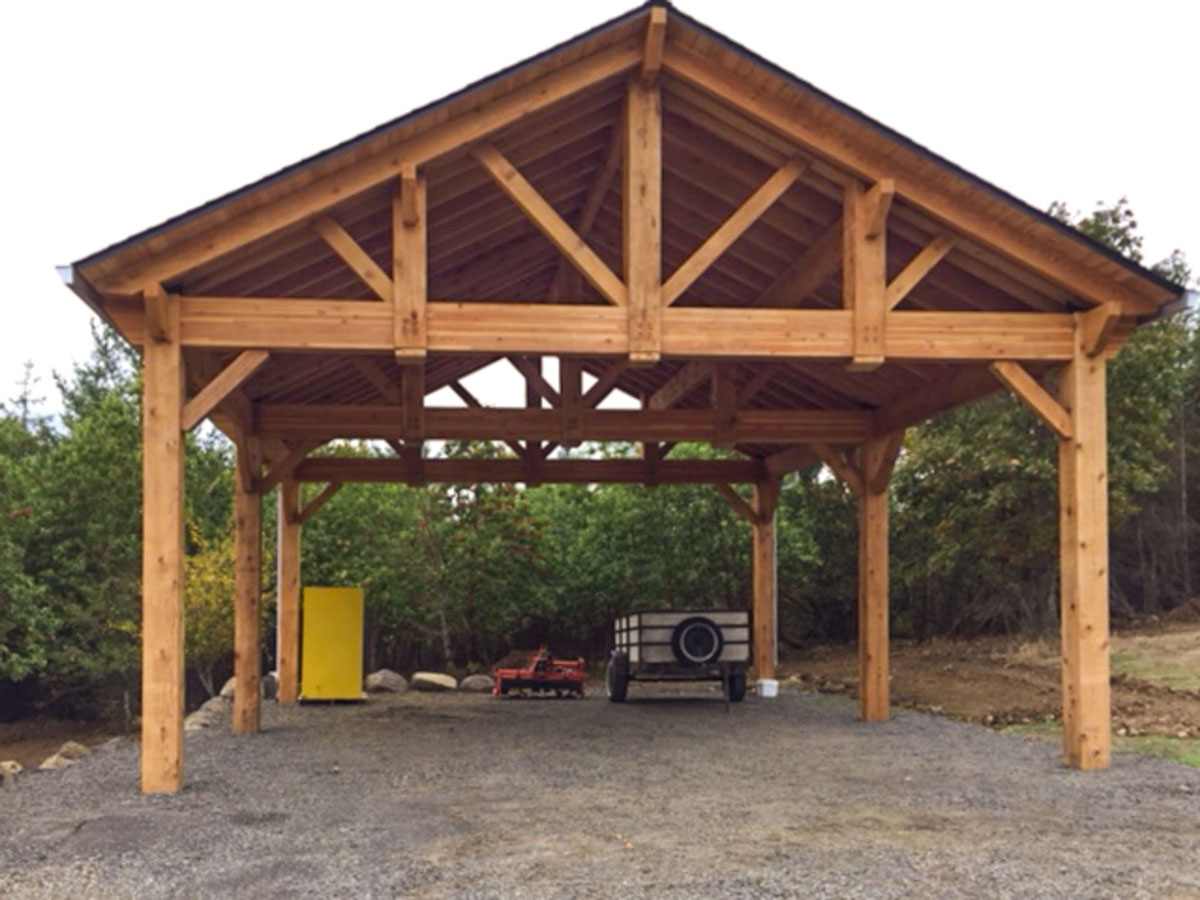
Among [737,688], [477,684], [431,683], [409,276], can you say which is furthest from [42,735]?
[409,276]

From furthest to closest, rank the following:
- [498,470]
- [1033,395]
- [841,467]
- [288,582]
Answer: [288,582]
[498,470]
[841,467]
[1033,395]

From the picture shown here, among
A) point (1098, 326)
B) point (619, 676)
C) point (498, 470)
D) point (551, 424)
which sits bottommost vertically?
point (619, 676)

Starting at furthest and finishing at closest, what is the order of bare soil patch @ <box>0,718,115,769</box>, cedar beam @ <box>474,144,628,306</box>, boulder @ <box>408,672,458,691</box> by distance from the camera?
bare soil patch @ <box>0,718,115,769</box> < boulder @ <box>408,672,458,691</box> < cedar beam @ <box>474,144,628,306</box>

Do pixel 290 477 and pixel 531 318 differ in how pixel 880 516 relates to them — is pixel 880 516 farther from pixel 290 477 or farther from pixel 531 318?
pixel 290 477

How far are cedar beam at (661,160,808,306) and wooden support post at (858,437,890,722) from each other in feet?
16.8

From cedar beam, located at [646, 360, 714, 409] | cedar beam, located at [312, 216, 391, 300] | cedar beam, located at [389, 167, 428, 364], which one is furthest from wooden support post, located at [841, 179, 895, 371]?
cedar beam, located at [646, 360, 714, 409]

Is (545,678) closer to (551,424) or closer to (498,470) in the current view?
(498,470)

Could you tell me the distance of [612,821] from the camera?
7.88 m

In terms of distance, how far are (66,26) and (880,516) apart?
32.7ft

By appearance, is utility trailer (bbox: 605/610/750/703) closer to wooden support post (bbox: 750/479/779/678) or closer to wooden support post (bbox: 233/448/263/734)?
wooden support post (bbox: 750/479/779/678)

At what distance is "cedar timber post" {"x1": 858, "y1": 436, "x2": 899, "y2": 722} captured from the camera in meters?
14.3

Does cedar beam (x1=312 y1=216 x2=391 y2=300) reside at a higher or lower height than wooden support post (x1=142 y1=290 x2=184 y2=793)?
higher

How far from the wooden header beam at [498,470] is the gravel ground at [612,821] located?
5.09 metres

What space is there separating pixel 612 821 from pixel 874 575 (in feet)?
23.6
